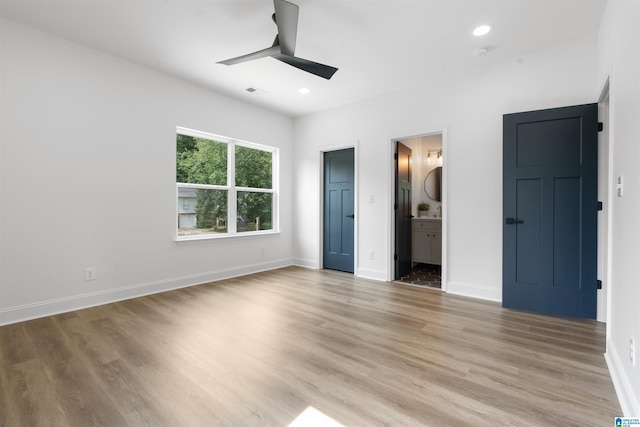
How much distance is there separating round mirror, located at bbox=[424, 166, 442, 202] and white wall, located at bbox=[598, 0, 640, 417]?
138 inches

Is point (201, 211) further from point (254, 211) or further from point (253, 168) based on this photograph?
point (253, 168)

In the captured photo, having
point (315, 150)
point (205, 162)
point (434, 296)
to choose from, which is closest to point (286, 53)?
point (205, 162)

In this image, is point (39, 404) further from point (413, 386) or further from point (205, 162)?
point (205, 162)

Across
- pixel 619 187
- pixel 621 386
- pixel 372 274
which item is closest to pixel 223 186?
pixel 372 274

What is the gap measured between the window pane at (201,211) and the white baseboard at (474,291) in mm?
3391

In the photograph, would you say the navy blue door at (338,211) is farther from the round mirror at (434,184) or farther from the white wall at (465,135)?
the round mirror at (434,184)

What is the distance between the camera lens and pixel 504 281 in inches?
131

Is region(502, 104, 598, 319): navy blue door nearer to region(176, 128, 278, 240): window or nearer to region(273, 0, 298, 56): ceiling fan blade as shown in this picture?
region(273, 0, 298, 56): ceiling fan blade

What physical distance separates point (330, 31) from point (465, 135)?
81.7 inches

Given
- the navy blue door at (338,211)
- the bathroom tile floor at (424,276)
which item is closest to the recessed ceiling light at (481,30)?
the navy blue door at (338,211)

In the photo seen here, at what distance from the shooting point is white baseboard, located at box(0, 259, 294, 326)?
287 centimetres

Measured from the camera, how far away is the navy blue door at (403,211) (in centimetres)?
462

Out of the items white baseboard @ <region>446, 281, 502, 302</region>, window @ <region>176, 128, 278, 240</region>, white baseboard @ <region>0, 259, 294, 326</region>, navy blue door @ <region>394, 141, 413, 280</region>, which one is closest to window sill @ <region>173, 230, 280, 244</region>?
window @ <region>176, 128, 278, 240</region>

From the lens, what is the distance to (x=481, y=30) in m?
2.88
